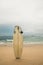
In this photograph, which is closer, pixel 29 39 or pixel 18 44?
pixel 18 44

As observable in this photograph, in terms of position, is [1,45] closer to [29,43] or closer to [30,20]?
[29,43]

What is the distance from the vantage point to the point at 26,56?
51.7 inches

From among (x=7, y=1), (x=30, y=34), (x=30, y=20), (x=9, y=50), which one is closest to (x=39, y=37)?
(x=30, y=34)

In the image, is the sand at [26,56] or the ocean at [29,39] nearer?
the sand at [26,56]

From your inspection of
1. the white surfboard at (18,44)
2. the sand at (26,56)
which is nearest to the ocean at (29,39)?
the sand at (26,56)

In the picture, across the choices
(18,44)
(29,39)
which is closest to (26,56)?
(18,44)

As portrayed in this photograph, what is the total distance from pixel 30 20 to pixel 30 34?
0.15m

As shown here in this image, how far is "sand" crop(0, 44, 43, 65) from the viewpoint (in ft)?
3.78

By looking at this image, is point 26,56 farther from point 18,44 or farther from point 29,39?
point 29,39

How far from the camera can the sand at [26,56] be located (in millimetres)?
1152

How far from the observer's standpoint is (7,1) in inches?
65.9

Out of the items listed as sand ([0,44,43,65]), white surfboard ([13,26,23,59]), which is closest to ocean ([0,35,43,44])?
sand ([0,44,43,65])

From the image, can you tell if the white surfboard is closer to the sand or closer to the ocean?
the sand

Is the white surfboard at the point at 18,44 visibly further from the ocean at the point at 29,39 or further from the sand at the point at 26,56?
the ocean at the point at 29,39
